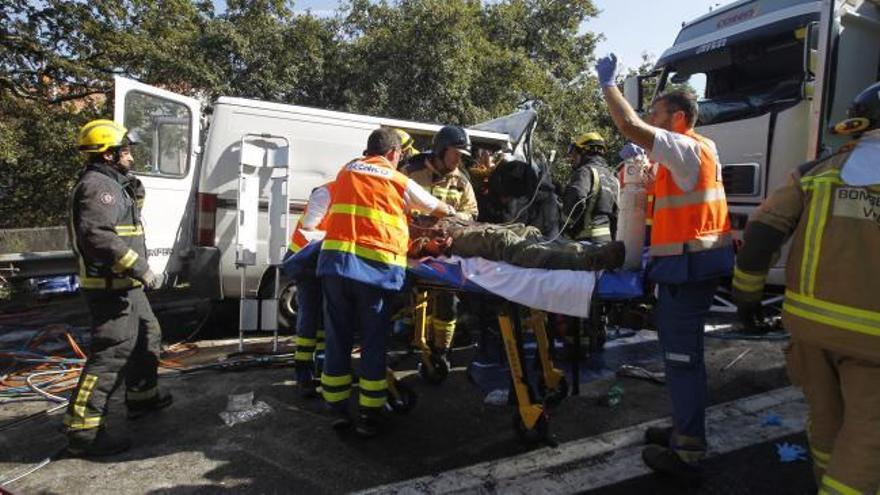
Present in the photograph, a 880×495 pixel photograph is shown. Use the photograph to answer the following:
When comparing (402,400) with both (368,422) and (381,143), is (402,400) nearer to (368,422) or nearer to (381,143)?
(368,422)

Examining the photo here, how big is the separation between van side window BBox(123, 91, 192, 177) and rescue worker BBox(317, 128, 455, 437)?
312 centimetres

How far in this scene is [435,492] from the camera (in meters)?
2.86

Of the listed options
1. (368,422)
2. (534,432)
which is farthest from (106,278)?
(534,432)

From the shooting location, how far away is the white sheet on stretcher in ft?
9.80

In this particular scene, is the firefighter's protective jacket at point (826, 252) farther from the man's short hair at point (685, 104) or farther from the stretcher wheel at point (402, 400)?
the stretcher wheel at point (402, 400)

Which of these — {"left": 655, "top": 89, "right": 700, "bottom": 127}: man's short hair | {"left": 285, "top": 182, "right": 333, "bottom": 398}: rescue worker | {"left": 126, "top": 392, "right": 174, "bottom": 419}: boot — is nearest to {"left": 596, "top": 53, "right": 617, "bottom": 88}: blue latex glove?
{"left": 655, "top": 89, "right": 700, "bottom": 127}: man's short hair

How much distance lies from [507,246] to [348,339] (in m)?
1.11

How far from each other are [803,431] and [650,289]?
143 centimetres

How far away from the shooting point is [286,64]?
44.1 ft

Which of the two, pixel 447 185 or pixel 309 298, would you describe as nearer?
pixel 309 298

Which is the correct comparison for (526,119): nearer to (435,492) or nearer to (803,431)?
(803,431)

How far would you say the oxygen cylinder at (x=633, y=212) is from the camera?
3.14m

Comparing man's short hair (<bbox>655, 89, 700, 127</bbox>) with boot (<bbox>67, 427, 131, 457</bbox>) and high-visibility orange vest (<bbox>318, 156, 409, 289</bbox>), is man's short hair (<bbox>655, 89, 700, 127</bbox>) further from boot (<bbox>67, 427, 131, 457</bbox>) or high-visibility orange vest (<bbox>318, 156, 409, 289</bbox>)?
boot (<bbox>67, 427, 131, 457</bbox>)

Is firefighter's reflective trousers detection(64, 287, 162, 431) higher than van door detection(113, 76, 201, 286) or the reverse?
the reverse
